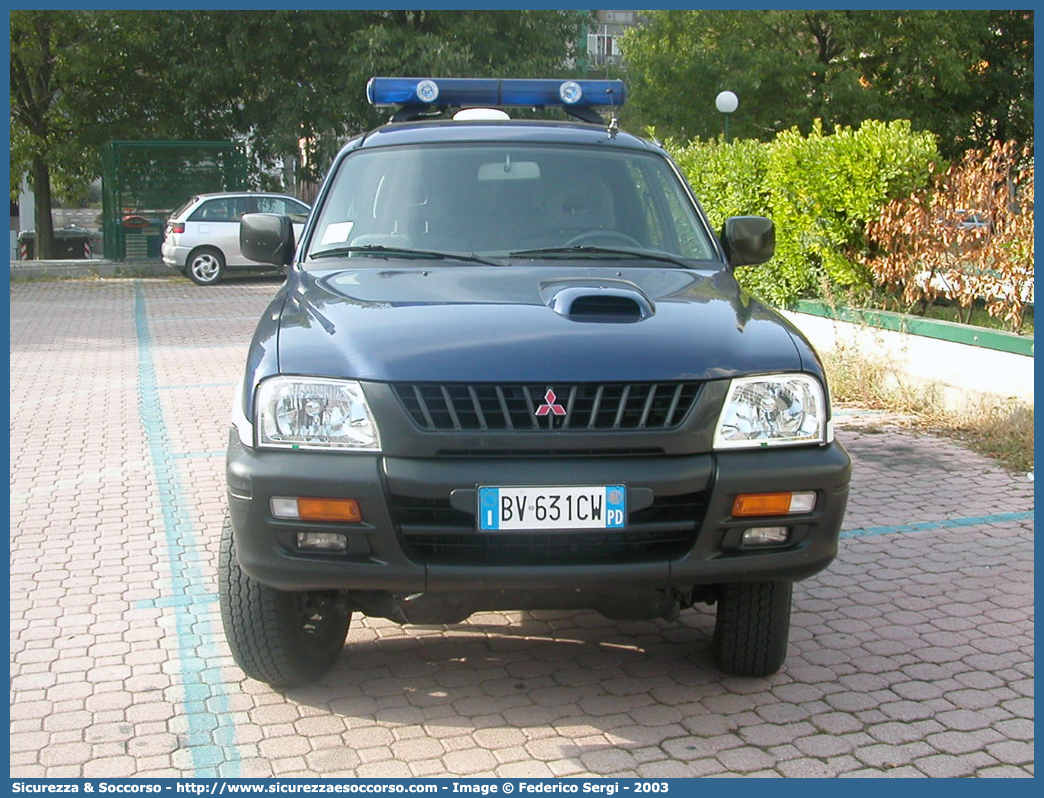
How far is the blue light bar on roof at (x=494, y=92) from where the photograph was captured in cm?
692

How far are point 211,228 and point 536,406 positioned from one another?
64.2 feet

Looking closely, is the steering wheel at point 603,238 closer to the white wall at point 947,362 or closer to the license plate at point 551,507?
the license plate at point 551,507

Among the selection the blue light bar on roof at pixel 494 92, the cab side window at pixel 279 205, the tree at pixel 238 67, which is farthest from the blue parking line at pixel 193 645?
the tree at pixel 238 67

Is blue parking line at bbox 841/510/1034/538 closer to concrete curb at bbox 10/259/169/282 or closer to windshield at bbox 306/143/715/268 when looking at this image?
windshield at bbox 306/143/715/268

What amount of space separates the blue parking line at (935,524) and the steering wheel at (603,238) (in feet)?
6.86

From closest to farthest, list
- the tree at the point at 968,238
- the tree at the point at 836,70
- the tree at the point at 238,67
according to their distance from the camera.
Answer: the tree at the point at 968,238 < the tree at the point at 238,67 < the tree at the point at 836,70

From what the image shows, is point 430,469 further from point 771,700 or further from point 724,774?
point 771,700

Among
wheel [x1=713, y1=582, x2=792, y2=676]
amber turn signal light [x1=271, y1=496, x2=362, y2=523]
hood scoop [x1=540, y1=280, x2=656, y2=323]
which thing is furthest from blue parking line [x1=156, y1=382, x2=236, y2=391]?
amber turn signal light [x1=271, y1=496, x2=362, y2=523]

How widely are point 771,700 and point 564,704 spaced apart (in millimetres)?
704

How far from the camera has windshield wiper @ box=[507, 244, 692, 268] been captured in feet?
15.6

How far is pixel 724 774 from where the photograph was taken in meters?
3.62

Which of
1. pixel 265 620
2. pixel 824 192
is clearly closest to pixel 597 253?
pixel 265 620

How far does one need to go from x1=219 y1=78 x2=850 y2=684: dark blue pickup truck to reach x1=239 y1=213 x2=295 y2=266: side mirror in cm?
116

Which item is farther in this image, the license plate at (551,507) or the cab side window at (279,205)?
the cab side window at (279,205)
